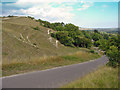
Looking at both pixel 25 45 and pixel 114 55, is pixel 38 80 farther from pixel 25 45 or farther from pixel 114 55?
pixel 25 45

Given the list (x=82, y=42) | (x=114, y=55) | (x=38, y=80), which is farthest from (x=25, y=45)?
(x=82, y=42)

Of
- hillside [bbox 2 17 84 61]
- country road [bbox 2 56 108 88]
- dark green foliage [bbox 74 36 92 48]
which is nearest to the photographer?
country road [bbox 2 56 108 88]

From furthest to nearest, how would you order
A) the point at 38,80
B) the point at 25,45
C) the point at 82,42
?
the point at 82,42, the point at 25,45, the point at 38,80

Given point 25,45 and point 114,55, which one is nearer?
point 114,55

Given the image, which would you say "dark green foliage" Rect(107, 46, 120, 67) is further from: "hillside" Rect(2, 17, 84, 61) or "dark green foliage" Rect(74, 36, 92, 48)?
"dark green foliage" Rect(74, 36, 92, 48)

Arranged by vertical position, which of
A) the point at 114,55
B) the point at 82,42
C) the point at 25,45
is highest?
the point at 114,55

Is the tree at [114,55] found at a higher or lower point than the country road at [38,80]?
higher

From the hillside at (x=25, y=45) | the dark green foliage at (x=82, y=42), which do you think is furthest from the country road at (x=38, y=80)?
the dark green foliage at (x=82, y=42)

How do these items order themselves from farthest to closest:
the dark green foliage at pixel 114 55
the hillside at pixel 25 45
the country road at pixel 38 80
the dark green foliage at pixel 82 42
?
the dark green foliage at pixel 82 42, the hillside at pixel 25 45, the dark green foliage at pixel 114 55, the country road at pixel 38 80

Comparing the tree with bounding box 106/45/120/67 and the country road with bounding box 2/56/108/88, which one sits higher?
the tree with bounding box 106/45/120/67

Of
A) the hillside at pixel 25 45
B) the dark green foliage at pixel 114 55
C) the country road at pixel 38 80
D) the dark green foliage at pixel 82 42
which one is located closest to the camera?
the country road at pixel 38 80

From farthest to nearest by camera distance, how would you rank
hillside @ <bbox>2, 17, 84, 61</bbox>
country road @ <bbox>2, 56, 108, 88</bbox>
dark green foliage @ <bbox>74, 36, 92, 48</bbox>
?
dark green foliage @ <bbox>74, 36, 92, 48</bbox>
hillside @ <bbox>2, 17, 84, 61</bbox>
country road @ <bbox>2, 56, 108, 88</bbox>

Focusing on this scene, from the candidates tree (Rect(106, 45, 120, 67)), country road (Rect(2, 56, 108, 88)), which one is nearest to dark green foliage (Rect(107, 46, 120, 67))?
tree (Rect(106, 45, 120, 67))

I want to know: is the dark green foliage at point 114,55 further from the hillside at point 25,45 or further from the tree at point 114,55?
the hillside at point 25,45
